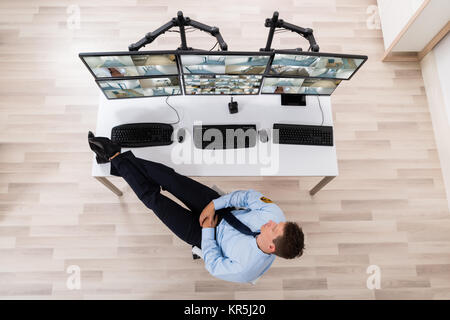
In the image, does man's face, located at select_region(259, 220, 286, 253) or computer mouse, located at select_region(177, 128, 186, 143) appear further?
computer mouse, located at select_region(177, 128, 186, 143)

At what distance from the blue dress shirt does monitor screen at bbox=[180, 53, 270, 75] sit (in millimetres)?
812

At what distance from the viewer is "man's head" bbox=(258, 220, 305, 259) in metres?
1.51

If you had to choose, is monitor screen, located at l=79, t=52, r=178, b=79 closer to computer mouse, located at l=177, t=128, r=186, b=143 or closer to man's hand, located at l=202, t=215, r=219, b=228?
computer mouse, located at l=177, t=128, r=186, b=143

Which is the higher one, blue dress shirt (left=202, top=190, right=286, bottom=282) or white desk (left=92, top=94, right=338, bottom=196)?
white desk (left=92, top=94, right=338, bottom=196)

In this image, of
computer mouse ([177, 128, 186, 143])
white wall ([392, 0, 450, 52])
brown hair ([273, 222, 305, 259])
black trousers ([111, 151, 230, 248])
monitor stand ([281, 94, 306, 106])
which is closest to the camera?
brown hair ([273, 222, 305, 259])

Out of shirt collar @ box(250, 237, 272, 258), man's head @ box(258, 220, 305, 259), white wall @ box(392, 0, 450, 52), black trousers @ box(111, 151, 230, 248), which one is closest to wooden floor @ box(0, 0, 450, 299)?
white wall @ box(392, 0, 450, 52)

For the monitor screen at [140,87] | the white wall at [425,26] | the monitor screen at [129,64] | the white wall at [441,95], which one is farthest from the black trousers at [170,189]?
the white wall at [425,26]

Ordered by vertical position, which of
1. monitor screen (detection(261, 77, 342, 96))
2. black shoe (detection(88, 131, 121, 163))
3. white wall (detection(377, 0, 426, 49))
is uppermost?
white wall (detection(377, 0, 426, 49))

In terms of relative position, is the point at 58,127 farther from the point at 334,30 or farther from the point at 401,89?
the point at 401,89

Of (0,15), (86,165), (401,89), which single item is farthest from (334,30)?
(0,15)

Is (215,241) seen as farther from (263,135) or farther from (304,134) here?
(304,134)

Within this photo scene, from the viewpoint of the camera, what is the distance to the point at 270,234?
1593 millimetres

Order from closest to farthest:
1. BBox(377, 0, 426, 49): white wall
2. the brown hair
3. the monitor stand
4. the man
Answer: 1. the brown hair
2. the man
3. the monitor stand
4. BBox(377, 0, 426, 49): white wall

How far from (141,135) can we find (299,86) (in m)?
1.21
